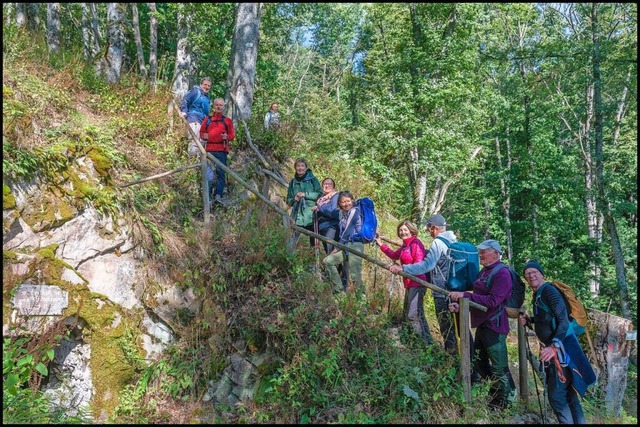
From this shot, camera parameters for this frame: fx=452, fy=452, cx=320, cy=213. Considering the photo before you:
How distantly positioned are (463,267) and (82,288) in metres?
5.03

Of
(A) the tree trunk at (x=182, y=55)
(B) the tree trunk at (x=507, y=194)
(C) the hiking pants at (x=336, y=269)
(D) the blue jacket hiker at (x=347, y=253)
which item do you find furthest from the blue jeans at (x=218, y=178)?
(B) the tree trunk at (x=507, y=194)

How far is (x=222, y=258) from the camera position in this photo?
276 inches

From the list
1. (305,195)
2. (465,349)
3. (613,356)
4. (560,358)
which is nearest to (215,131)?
(305,195)

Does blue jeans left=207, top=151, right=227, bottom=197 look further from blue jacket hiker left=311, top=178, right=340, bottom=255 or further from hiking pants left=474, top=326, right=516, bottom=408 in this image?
hiking pants left=474, top=326, right=516, bottom=408

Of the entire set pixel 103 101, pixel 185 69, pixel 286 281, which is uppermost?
pixel 185 69

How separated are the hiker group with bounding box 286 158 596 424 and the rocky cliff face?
2.41 m

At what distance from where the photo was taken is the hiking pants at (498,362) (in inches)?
199

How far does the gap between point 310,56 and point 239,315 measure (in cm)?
3216

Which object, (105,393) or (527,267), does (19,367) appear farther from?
(527,267)

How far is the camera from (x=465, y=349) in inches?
203

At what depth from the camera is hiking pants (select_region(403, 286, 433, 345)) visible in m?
5.96

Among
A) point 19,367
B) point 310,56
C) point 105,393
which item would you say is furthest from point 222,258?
point 310,56

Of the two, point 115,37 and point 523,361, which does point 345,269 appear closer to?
point 523,361

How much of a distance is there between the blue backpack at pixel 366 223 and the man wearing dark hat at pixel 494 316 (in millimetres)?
1634
